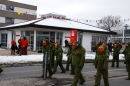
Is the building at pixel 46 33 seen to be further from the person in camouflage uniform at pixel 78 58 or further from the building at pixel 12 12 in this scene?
the person in camouflage uniform at pixel 78 58

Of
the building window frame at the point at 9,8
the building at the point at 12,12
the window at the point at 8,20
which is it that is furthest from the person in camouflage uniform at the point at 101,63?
the building window frame at the point at 9,8

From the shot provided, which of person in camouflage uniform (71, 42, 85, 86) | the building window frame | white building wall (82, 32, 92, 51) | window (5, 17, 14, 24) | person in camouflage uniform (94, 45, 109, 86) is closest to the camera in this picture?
person in camouflage uniform (71, 42, 85, 86)

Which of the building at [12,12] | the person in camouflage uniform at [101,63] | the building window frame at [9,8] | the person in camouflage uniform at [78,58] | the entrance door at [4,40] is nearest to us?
the person in camouflage uniform at [78,58]

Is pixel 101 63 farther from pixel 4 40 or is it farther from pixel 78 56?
pixel 4 40

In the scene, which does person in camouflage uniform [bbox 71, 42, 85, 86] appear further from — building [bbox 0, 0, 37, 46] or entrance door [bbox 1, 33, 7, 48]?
building [bbox 0, 0, 37, 46]

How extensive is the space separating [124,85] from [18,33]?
21.9m

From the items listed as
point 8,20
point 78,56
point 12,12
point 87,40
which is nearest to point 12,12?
point 12,12

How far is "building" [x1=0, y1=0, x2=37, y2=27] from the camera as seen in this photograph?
43.4 meters

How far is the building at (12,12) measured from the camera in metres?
43.4

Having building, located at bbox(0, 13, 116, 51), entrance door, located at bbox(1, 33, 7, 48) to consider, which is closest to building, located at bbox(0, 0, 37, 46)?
entrance door, located at bbox(1, 33, 7, 48)

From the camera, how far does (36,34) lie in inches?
988

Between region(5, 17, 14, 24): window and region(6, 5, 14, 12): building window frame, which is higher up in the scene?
region(6, 5, 14, 12): building window frame

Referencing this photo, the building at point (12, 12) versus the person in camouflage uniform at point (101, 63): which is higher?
the building at point (12, 12)

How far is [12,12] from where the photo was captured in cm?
4559
